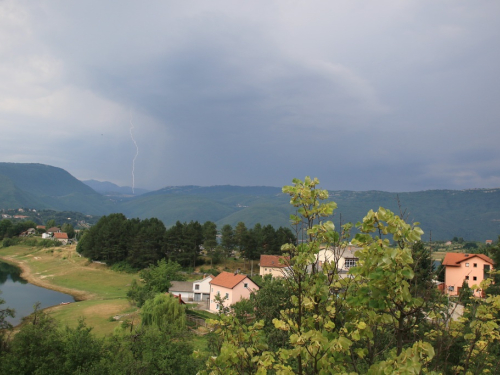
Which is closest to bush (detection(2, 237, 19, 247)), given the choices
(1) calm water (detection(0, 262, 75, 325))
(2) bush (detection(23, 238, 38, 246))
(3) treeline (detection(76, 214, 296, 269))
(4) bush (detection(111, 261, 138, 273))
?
(2) bush (detection(23, 238, 38, 246))

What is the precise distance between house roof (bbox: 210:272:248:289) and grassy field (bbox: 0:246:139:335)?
1003 centimetres

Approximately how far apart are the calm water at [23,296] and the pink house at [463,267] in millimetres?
52388

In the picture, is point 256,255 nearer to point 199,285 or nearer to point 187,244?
point 187,244

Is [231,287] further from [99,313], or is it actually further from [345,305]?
[345,305]

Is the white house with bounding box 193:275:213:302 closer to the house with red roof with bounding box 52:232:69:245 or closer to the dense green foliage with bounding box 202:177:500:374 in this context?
the dense green foliage with bounding box 202:177:500:374

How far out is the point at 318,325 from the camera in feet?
13.8

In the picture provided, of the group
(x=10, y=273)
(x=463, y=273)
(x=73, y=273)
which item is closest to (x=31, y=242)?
(x=10, y=273)

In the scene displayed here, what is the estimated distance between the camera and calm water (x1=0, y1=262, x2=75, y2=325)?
143 feet

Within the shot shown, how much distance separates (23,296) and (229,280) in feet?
114

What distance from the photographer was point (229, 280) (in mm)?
39500

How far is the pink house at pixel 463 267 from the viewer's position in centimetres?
3850

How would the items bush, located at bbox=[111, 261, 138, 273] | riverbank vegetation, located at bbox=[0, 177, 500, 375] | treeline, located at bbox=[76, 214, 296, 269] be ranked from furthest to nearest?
bush, located at bbox=[111, 261, 138, 273] < treeline, located at bbox=[76, 214, 296, 269] < riverbank vegetation, located at bbox=[0, 177, 500, 375]

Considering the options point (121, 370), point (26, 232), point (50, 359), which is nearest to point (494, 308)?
point (121, 370)

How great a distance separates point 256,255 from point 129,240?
27.6 metres
